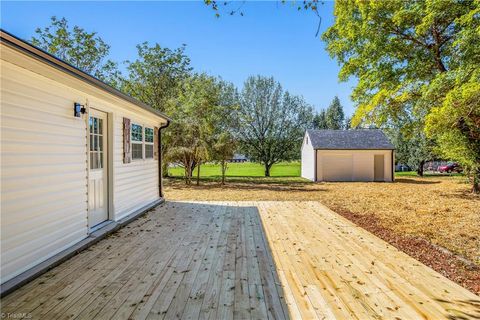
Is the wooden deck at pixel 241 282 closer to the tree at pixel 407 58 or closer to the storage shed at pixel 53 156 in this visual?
the storage shed at pixel 53 156

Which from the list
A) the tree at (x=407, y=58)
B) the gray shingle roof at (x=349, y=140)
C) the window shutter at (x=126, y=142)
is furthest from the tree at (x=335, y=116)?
the window shutter at (x=126, y=142)

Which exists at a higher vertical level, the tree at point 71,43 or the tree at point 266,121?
the tree at point 71,43

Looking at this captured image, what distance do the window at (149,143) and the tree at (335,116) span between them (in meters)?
43.9

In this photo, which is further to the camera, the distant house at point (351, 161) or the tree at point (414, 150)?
the tree at point (414, 150)

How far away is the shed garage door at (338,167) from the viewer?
20172 mm

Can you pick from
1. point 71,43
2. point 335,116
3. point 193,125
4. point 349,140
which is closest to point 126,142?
point 193,125

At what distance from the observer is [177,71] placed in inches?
834

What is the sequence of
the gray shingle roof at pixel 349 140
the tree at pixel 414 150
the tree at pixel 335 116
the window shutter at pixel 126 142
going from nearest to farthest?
the window shutter at pixel 126 142, the gray shingle roof at pixel 349 140, the tree at pixel 414 150, the tree at pixel 335 116

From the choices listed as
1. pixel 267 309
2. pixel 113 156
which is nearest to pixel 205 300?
pixel 267 309

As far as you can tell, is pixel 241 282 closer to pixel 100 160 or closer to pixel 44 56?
pixel 44 56

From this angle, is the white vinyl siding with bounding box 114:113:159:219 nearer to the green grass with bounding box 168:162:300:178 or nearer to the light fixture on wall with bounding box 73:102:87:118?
the light fixture on wall with bounding box 73:102:87:118

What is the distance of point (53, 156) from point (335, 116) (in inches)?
2004

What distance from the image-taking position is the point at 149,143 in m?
8.62

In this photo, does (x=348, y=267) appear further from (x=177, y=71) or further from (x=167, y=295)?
(x=177, y=71)
